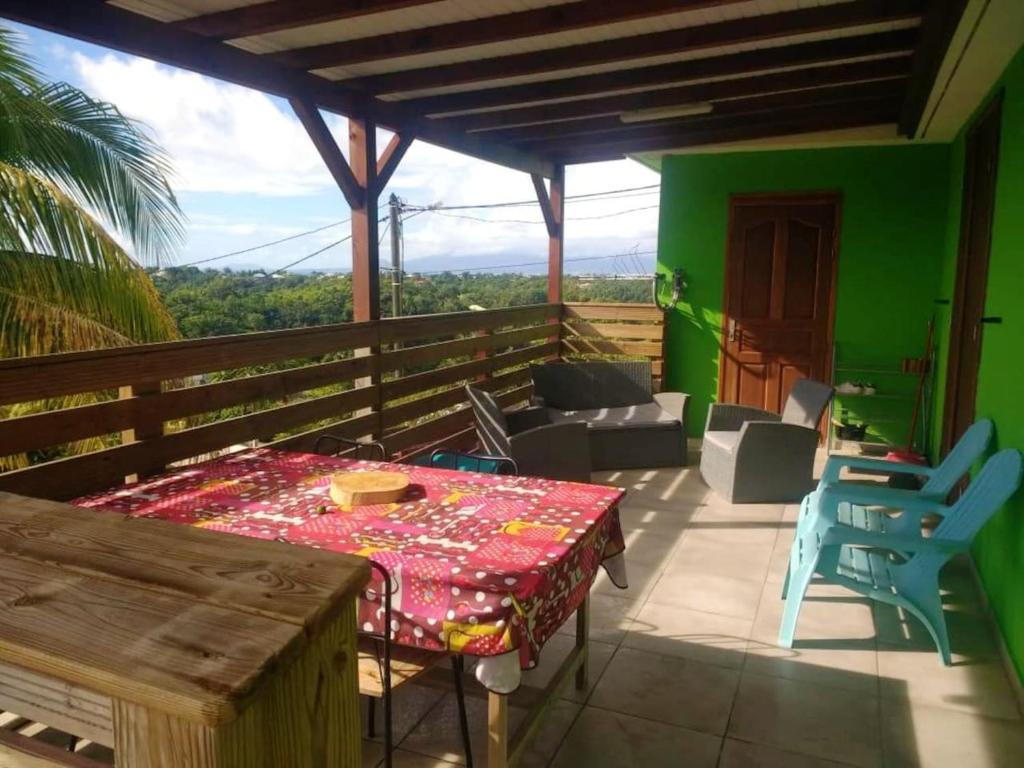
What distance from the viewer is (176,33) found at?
3162 mm

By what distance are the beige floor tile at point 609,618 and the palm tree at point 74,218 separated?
116 inches

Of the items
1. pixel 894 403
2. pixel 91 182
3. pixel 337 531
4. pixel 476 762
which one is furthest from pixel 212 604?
pixel 894 403

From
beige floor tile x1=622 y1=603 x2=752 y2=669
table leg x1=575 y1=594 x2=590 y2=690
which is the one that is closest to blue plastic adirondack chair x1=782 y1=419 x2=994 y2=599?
beige floor tile x1=622 y1=603 x2=752 y2=669

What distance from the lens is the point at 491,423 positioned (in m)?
4.19

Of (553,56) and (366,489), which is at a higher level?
(553,56)

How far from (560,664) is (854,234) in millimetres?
4822

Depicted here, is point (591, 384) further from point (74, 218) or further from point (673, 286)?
point (74, 218)

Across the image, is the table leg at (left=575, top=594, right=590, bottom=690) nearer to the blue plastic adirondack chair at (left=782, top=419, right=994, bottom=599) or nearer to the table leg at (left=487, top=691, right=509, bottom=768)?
the table leg at (left=487, top=691, right=509, bottom=768)

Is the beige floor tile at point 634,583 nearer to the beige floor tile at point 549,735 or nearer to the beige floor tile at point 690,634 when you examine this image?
the beige floor tile at point 690,634

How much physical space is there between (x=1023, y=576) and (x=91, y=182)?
4.90 m

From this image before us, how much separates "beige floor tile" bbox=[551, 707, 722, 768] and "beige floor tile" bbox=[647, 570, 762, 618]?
93cm

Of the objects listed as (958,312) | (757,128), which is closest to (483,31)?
(757,128)

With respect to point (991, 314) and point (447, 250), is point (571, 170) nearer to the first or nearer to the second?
point (991, 314)

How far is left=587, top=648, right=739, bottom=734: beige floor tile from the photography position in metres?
2.38
